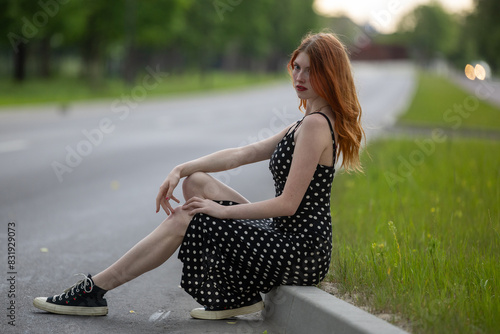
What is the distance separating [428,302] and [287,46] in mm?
90617

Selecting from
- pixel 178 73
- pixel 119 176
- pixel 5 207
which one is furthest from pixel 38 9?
pixel 178 73

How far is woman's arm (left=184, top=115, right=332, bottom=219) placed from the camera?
→ 3.86 metres

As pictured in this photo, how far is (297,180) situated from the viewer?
3.86 m

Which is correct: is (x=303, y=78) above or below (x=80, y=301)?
above

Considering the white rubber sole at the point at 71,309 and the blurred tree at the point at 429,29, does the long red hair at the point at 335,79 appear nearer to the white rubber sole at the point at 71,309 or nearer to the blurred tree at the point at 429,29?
the white rubber sole at the point at 71,309

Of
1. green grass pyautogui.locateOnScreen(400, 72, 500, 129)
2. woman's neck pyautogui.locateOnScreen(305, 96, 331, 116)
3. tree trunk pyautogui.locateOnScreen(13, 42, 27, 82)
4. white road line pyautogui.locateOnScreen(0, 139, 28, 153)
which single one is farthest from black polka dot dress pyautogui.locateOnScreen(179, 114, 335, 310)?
tree trunk pyautogui.locateOnScreen(13, 42, 27, 82)

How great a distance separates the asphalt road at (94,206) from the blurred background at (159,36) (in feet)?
6.70

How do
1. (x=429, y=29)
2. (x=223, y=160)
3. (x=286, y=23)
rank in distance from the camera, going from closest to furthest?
1. (x=223, y=160)
2. (x=286, y=23)
3. (x=429, y=29)

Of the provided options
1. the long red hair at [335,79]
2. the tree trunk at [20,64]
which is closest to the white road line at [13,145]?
the long red hair at [335,79]

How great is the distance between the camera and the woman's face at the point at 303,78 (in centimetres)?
399

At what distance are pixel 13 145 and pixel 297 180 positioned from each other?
1070 centimetres

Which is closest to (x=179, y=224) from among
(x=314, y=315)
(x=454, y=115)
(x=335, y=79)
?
(x=314, y=315)

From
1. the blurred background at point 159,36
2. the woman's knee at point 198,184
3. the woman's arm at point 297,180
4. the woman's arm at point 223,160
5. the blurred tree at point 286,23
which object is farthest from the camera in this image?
the blurred tree at point 286,23

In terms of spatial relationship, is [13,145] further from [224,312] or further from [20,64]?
[20,64]
